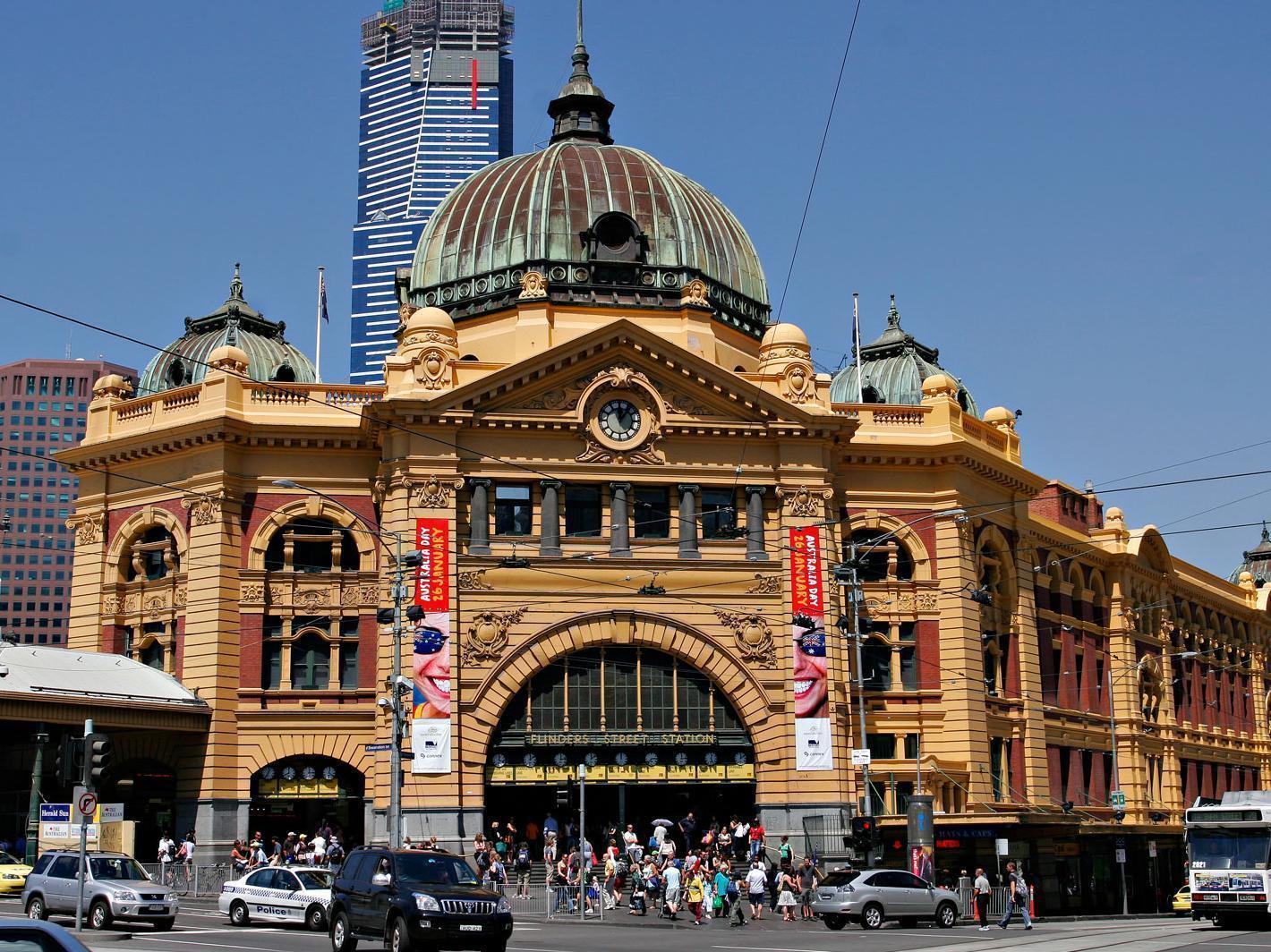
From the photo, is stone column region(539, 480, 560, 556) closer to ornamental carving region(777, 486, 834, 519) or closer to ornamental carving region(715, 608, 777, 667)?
ornamental carving region(715, 608, 777, 667)

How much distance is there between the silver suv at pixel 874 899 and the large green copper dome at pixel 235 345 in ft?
103

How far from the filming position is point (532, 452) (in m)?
55.3

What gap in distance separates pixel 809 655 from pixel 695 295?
15.1 m

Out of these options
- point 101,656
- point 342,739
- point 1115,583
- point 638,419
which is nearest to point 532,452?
point 638,419

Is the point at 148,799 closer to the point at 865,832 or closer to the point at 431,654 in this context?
the point at 431,654

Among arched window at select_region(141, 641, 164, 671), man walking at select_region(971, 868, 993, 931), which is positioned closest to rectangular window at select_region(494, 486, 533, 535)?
arched window at select_region(141, 641, 164, 671)

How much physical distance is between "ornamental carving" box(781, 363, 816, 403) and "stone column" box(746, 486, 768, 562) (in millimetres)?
3480

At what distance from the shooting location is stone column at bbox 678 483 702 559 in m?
55.7

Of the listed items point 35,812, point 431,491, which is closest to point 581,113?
point 431,491

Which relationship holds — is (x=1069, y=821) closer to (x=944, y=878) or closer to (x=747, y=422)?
(x=944, y=878)

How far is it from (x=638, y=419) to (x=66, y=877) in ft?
85.7

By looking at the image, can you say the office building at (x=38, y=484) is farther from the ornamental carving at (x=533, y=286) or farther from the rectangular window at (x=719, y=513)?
the rectangular window at (x=719, y=513)

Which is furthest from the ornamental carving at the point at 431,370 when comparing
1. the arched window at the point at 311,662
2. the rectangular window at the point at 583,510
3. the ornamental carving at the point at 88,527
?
the ornamental carving at the point at 88,527

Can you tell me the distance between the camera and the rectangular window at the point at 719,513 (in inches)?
2219
